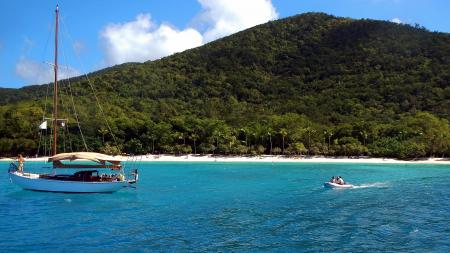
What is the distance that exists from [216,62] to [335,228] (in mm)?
154049

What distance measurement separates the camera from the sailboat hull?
4122cm

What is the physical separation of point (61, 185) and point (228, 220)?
1885 cm

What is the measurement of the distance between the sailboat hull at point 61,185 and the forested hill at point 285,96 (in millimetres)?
60876

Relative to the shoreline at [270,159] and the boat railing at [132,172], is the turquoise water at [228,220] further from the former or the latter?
the shoreline at [270,159]

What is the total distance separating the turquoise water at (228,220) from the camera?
2341cm

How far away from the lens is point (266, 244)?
23422 mm

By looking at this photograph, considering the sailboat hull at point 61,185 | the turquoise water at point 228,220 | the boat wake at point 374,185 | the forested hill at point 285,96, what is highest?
the forested hill at point 285,96

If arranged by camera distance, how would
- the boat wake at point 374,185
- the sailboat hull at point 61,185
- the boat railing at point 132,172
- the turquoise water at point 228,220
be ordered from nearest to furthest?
the turquoise water at point 228,220 < the sailboat hull at point 61,185 < the boat railing at point 132,172 < the boat wake at point 374,185

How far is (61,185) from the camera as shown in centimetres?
4131

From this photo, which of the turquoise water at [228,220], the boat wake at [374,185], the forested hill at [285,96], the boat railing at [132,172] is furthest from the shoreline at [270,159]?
the turquoise water at [228,220]

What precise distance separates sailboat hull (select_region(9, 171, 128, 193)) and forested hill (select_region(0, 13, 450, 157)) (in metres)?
60.9

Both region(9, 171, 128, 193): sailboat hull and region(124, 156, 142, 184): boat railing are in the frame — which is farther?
region(124, 156, 142, 184): boat railing

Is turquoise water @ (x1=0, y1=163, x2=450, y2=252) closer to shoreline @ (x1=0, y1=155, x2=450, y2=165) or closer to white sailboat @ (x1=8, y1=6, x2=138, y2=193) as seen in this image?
white sailboat @ (x1=8, y1=6, x2=138, y2=193)

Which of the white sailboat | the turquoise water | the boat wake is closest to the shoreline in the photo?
the boat wake
